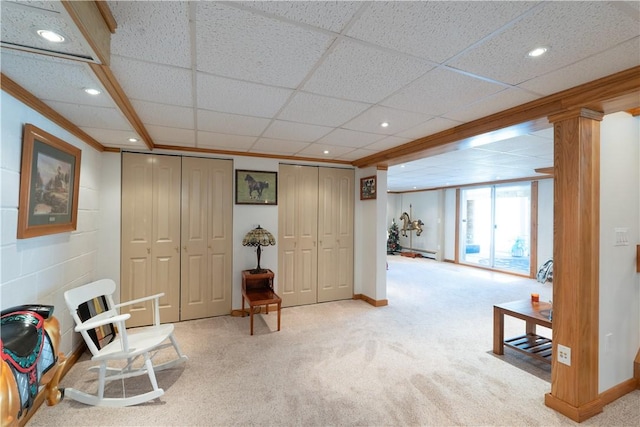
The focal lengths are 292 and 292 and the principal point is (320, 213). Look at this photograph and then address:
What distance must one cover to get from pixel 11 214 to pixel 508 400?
11.7ft

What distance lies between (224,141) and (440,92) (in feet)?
7.73

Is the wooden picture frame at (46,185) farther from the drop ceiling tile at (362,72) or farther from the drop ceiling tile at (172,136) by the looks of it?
the drop ceiling tile at (362,72)

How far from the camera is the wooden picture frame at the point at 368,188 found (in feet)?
14.3

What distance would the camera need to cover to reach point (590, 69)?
163 cm

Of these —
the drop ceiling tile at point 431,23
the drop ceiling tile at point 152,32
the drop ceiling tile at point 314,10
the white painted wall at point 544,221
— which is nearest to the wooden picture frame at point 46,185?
the drop ceiling tile at point 152,32

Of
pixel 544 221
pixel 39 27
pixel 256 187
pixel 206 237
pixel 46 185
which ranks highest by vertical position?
pixel 39 27

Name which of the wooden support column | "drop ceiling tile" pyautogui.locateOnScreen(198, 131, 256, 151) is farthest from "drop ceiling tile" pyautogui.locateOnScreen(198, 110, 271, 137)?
the wooden support column

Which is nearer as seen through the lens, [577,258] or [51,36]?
[51,36]

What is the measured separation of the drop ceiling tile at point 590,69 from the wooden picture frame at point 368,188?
8.26ft

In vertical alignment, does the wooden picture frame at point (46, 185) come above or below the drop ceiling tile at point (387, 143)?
below

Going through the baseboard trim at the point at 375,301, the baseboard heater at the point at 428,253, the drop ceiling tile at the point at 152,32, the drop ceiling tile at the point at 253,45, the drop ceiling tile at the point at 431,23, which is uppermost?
the drop ceiling tile at the point at 431,23

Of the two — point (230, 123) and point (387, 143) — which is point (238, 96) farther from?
point (387, 143)

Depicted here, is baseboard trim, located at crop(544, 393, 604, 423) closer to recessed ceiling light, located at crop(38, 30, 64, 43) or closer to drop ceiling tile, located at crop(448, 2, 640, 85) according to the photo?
A: drop ceiling tile, located at crop(448, 2, 640, 85)

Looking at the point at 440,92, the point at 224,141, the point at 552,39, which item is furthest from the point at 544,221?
the point at 224,141
